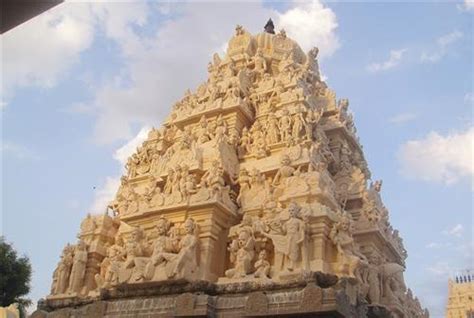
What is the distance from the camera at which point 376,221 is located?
16438 mm

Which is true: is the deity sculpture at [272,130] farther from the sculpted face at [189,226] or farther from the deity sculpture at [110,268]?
the deity sculpture at [110,268]

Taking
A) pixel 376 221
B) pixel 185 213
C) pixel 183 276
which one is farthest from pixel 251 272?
pixel 376 221

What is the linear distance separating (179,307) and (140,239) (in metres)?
3.27

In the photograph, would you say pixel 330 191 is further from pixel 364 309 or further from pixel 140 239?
pixel 140 239

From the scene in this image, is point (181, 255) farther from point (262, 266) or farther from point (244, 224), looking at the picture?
point (262, 266)

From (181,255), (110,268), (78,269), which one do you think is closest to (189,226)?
(181,255)

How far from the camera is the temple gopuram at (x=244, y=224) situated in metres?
12.5

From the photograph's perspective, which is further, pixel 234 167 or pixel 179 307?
pixel 234 167

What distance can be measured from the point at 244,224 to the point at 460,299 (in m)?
37.7

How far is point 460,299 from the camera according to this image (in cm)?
4431

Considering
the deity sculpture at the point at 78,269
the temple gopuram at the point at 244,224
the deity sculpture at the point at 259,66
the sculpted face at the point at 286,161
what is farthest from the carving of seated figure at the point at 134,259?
the deity sculpture at the point at 259,66

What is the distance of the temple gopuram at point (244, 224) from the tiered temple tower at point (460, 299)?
28.9 metres

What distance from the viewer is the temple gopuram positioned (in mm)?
12500

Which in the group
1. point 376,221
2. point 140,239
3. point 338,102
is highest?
point 338,102
